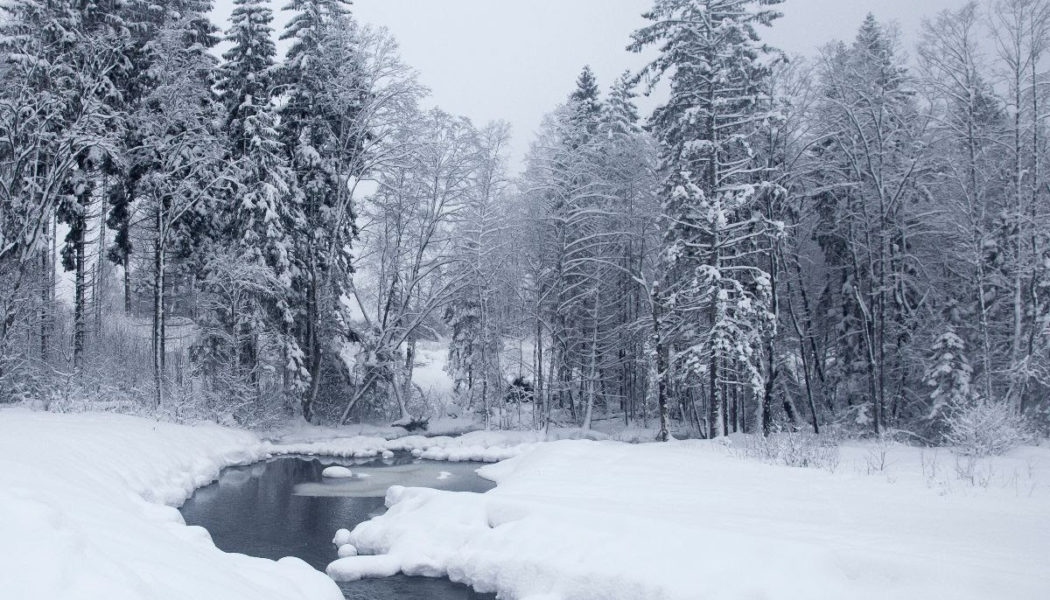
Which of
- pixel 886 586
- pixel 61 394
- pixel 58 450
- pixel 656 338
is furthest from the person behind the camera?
pixel 656 338

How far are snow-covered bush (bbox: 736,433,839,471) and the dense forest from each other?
2.73 m

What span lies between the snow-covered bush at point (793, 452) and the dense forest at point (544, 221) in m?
2.73

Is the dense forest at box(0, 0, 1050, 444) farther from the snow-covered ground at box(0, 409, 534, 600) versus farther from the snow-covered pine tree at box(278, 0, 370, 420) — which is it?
the snow-covered ground at box(0, 409, 534, 600)

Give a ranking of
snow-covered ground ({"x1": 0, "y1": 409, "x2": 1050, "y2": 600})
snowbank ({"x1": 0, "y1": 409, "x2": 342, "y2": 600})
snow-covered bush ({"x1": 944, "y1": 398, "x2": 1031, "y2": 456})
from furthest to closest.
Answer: snow-covered bush ({"x1": 944, "y1": 398, "x2": 1031, "y2": 456})
snow-covered ground ({"x1": 0, "y1": 409, "x2": 1050, "y2": 600})
snowbank ({"x1": 0, "y1": 409, "x2": 342, "y2": 600})

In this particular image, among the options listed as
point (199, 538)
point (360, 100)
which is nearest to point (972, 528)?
point (199, 538)

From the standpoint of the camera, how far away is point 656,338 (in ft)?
70.8

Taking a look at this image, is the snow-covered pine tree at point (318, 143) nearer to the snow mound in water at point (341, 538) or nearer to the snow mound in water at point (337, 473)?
the snow mound in water at point (337, 473)

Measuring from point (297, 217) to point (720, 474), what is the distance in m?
19.0

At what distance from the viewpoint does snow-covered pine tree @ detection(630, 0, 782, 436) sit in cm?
1845

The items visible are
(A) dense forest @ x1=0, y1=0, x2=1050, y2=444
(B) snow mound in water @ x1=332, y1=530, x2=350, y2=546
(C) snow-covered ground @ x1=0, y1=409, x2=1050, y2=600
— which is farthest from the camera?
(A) dense forest @ x1=0, y1=0, x2=1050, y2=444

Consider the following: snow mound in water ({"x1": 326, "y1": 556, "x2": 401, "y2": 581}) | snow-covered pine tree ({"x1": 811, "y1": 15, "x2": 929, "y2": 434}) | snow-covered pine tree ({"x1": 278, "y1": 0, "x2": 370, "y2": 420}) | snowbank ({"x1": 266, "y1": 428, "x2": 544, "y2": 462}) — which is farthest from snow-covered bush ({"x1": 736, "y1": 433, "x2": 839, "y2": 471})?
snow-covered pine tree ({"x1": 278, "y1": 0, "x2": 370, "y2": 420})

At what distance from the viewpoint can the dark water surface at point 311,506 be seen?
9430mm

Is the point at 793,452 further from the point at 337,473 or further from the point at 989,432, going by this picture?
the point at 337,473

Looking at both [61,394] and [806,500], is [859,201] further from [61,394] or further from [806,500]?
[61,394]
